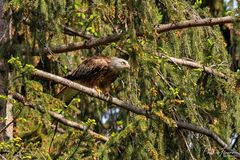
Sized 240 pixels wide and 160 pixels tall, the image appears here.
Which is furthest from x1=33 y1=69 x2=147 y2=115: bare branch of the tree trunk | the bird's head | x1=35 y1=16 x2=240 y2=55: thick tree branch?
the bird's head

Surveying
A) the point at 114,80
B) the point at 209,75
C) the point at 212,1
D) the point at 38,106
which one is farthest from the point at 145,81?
the point at 212,1

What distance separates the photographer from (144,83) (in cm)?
641

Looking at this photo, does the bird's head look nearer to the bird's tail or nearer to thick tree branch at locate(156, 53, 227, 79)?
the bird's tail

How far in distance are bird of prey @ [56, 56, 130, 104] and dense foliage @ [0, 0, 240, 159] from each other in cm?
45

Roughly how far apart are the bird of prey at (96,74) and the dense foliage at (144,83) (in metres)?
0.45

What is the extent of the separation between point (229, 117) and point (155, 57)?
0.87 metres

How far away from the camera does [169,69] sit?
663cm

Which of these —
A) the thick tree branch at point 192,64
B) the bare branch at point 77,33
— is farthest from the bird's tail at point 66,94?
the thick tree branch at point 192,64

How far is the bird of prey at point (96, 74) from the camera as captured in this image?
772 cm

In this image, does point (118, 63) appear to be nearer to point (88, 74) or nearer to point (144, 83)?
point (88, 74)

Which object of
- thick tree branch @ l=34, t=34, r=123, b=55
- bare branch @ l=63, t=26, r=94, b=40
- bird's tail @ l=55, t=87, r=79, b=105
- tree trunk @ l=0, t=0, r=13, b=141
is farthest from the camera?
bird's tail @ l=55, t=87, r=79, b=105

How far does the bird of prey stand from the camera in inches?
304

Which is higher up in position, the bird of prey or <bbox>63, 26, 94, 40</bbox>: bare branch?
<bbox>63, 26, 94, 40</bbox>: bare branch

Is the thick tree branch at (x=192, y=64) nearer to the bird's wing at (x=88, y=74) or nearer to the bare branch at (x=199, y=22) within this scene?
the bare branch at (x=199, y=22)
